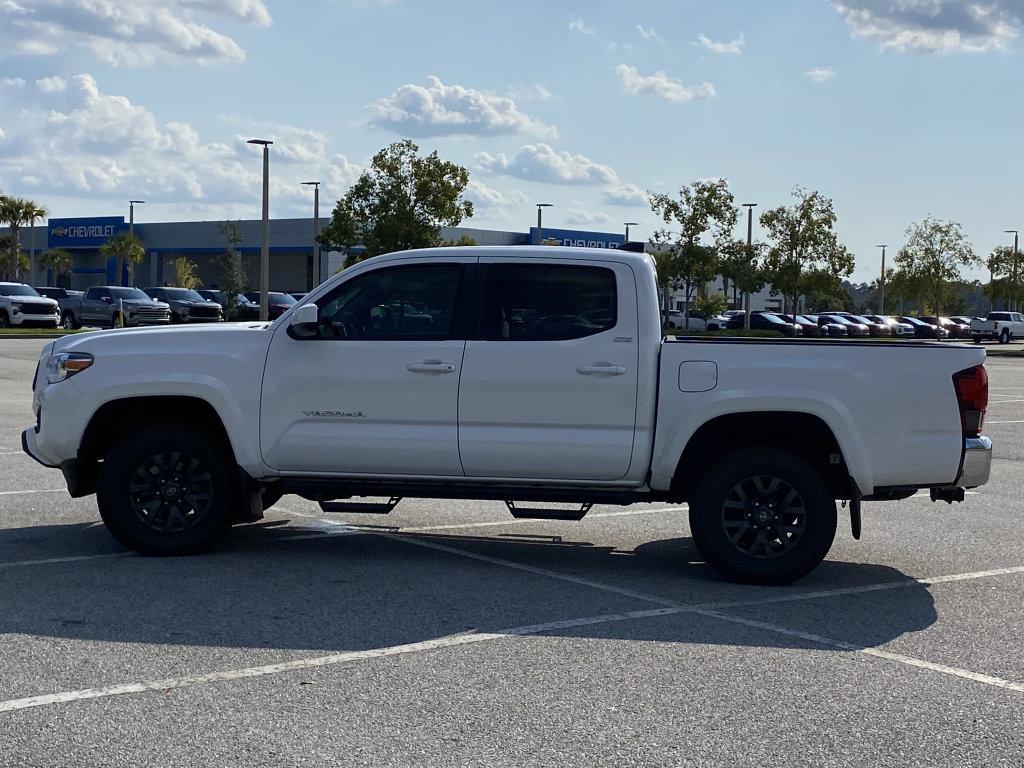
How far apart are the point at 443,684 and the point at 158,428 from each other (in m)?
3.42

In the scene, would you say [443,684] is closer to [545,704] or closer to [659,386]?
[545,704]

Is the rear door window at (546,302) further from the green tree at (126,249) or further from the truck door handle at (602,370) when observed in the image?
the green tree at (126,249)

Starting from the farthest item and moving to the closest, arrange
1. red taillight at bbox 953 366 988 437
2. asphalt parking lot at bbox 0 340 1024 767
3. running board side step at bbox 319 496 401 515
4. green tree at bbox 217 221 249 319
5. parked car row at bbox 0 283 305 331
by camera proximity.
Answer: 1. green tree at bbox 217 221 249 319
2. parked car row at bbox 0 283 305 331
3. running board side step at bbox 319 496 401 515
4. red taillight at bbox 953 366 988 437
5. asphalt parking lot at bbox 0 340 1024 767

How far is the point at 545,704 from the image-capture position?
16.8 feet

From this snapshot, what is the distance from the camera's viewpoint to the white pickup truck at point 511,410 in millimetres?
7414

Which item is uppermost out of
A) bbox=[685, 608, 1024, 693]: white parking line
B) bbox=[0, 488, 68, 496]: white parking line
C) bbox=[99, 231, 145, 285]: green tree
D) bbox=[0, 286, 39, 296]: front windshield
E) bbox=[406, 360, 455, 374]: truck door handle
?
bbox=[99, 231, 145, 285]: green tree

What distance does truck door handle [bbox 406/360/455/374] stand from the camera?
766 centimetres

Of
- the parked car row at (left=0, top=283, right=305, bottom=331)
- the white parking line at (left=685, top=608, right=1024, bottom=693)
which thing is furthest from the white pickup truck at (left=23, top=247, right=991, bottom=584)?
the parked car row at (left=0, top=283, right=305, bottom=331)

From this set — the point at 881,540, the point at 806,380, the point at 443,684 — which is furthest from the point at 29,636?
the point at 881,540

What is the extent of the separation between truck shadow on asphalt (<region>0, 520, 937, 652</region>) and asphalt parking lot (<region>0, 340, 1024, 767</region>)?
0.9 inches

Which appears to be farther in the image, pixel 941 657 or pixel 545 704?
pixel 941 657

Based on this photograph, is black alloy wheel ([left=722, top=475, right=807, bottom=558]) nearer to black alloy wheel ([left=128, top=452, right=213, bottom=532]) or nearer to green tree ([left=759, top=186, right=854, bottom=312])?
black alloy wheel ([left=128, top=452, right=213, bottom=532])

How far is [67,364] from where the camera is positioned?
316 inches

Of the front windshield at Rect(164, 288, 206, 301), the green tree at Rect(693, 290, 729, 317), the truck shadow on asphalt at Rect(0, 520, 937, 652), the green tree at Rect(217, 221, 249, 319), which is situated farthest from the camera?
the green tree at Rect(693, 290, 729, 317)
